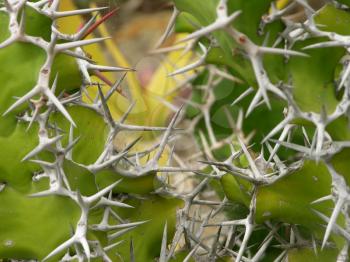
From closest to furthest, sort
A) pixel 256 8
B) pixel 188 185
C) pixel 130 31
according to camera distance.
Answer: pixel 256 8
pixel 188 185
pixel 130 31

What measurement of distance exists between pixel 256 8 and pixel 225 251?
0.34 metres

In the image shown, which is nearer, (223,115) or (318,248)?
(318,248)

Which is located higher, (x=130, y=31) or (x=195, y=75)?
(x=195, y=75)

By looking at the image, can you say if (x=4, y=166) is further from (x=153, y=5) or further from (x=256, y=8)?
(x=153, y=5)

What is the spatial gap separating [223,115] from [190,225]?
0.46m

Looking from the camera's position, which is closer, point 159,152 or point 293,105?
point 293,105

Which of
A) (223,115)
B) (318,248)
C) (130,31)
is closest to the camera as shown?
(318,248)

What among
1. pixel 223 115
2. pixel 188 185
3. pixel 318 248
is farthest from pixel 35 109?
pixel 188 185

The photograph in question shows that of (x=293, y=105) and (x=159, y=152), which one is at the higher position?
(x=293, y=105)

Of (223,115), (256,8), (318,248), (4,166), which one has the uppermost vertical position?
(256,8)

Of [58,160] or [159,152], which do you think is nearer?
[58,160]

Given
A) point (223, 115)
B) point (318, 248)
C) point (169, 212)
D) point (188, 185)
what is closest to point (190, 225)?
point (169, 212)

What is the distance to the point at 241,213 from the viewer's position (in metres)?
0.92

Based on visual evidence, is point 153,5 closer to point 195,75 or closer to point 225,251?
point 195,75
